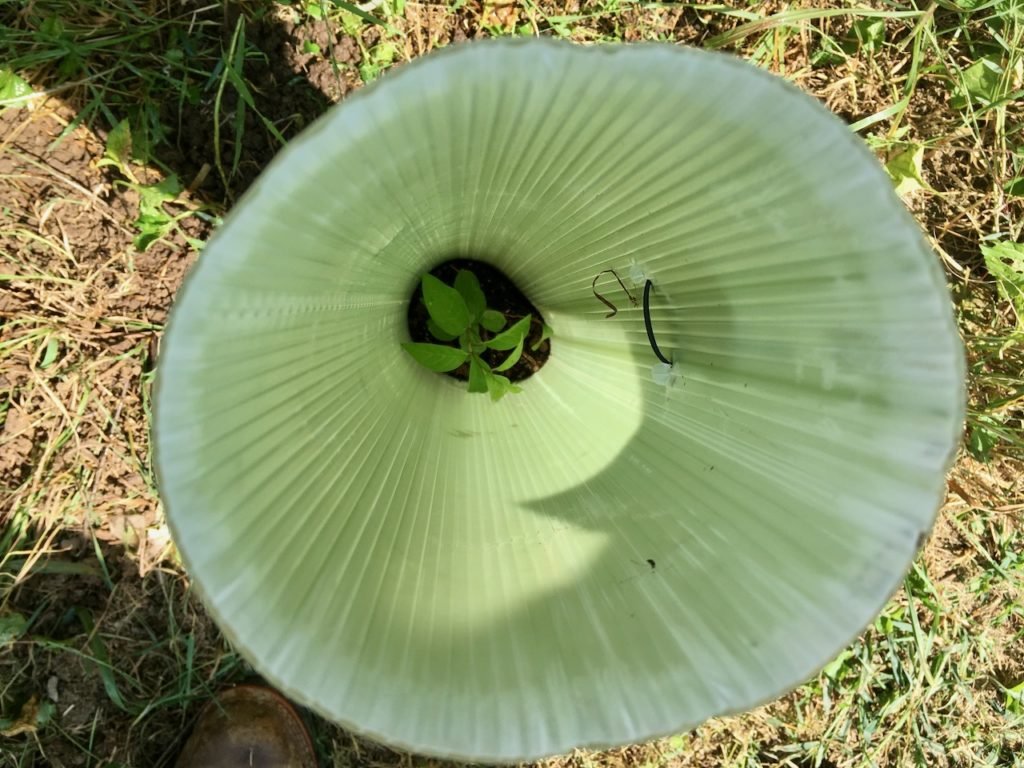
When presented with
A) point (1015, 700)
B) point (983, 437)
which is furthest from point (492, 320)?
point (1015, 700)

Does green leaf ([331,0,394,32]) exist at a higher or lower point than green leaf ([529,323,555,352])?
higher

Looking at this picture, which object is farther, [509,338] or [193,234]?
[193,234]

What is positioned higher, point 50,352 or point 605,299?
point 605,299

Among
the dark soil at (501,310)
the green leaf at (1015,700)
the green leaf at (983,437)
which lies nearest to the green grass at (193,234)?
the green leaf at (983,437)

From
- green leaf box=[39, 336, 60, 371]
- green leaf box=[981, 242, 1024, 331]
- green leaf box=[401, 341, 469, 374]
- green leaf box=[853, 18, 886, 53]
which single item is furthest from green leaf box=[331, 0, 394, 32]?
green leaf box=[981, 242, 1024, 331]

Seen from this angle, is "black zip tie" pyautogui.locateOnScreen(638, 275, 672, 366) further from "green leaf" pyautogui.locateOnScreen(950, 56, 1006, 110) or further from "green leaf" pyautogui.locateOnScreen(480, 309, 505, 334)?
"green leaf" pyautogui.locateOnScreen(950, 56, 1006, 110)

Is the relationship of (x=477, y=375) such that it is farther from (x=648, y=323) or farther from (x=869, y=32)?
(x=869, y=32)

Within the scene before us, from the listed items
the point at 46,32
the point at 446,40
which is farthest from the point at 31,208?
the point at 446,40
